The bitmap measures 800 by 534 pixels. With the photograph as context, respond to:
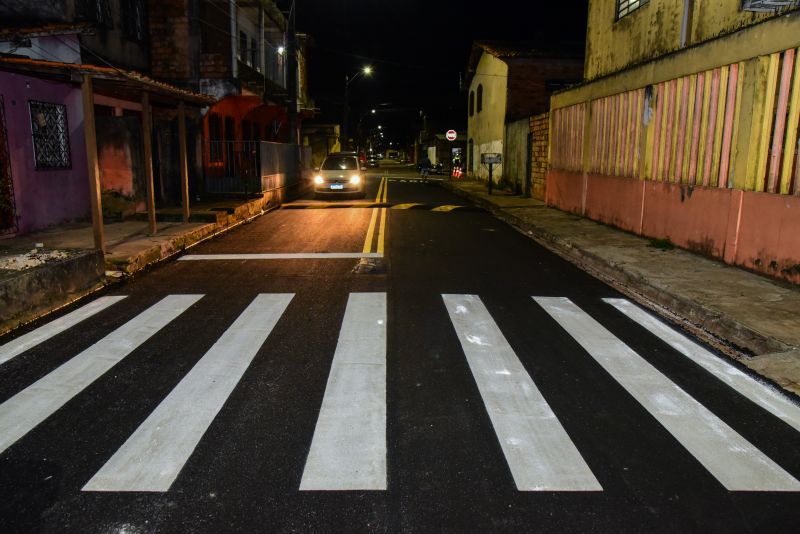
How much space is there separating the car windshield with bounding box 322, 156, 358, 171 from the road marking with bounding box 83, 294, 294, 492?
59.1ft

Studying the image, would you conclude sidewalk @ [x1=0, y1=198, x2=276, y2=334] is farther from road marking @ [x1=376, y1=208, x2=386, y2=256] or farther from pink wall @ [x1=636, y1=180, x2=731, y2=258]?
pink wall @ [x1=636, y1=180, x2=731, y2=258]

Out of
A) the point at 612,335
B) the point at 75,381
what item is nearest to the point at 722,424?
the point at 612,335

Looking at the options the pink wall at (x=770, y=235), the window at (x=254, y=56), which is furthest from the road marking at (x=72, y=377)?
the window at (x=254, y=56)

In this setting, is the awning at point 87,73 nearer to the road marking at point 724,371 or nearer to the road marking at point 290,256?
the road marking at point 290,256

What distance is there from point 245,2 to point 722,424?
24.5m

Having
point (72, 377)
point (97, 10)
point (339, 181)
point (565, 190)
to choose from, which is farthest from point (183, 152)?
point (565, 190)

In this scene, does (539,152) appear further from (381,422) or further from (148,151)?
(381,422)

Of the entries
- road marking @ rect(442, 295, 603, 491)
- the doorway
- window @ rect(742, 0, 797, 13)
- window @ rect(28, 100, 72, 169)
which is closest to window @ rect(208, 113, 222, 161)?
window @ rect(28, 100, 72, 169)

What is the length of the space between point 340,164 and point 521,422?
20.9 m

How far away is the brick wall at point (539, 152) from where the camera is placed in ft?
68.8

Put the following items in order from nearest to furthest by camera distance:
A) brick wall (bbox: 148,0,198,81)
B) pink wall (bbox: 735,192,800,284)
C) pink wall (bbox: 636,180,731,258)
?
pink wall (bbox: 735,192,800,284)
pink wall (bbox: 636,180,731,258)
brick wall (bbox: 148,0,198,81)

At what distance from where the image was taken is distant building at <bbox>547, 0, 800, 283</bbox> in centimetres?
830

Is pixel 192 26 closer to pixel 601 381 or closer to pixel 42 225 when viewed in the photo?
pixel 42 225

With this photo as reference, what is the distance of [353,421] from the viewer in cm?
399
